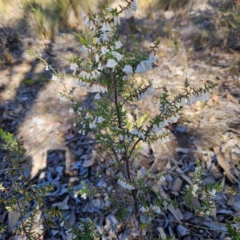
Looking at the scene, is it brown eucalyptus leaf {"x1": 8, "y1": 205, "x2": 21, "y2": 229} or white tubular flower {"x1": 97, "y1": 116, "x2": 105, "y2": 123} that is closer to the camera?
white tubular flower {"x1": 97, "y1": 116, "x2": 105, "y2": 123}

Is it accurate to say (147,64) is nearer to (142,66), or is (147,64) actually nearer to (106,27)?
(142,66)

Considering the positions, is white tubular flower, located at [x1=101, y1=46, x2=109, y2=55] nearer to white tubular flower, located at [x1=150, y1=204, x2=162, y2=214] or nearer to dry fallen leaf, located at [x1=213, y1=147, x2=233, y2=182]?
white tubular flower, located at [x1=150, y1=204, x2=162, y2=214]

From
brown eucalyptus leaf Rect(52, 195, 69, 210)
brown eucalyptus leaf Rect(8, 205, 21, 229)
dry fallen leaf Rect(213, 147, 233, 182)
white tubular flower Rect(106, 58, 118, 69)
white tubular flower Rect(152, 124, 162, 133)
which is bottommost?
brown eucalyptus leaf Rect(8, 205, 21, 229)

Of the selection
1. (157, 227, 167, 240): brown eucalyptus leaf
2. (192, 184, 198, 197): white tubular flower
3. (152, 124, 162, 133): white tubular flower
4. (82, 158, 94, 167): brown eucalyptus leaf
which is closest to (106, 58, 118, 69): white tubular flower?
(152, 124, 162, 133): white tubular flower

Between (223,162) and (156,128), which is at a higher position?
(156,128)

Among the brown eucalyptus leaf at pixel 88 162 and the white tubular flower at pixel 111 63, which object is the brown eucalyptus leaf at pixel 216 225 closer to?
the brown eucalyptus leaf at pixel 88 162

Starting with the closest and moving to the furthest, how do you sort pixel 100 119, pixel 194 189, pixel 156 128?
1. pixel 156 128
2. pixel 100 119
3. pixel 194 189

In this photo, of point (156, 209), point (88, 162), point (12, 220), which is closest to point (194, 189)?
point (156, 209)

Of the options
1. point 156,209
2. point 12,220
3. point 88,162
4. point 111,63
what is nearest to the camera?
point 111,63

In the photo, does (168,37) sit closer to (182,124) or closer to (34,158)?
(182,124)

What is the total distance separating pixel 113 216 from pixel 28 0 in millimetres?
5942

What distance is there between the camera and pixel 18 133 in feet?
10.4

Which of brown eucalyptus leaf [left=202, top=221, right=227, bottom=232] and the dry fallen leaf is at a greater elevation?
the dry fallen leaf

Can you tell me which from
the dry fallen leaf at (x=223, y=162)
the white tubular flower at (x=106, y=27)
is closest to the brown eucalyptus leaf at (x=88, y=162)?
the dry fallen leaf at (x=223, y=162)
